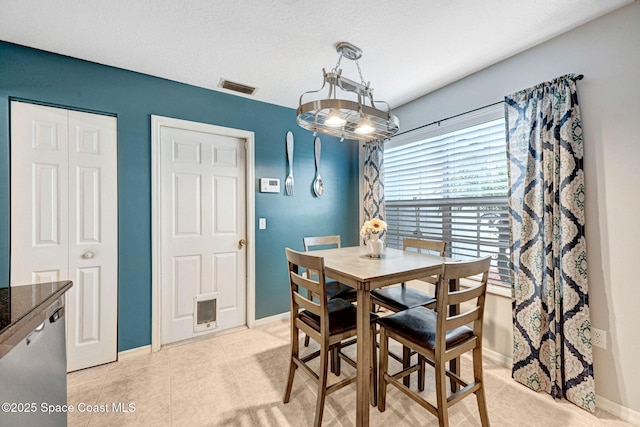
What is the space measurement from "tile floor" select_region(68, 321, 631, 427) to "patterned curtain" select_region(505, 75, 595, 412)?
0.70 feet

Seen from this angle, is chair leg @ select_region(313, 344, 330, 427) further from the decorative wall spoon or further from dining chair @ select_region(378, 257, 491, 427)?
the decorative wall spoon

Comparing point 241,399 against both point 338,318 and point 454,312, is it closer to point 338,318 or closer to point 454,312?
point 338,318

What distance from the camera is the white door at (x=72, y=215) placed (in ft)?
6.41

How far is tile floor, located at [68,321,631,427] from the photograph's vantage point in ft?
5.30

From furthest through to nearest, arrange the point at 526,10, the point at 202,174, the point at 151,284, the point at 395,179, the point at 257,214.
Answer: the point at 395,179
the point at 257,214
the point at 202,174
the point at 151,284
the point at 526,10

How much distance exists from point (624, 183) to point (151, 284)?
139 inches

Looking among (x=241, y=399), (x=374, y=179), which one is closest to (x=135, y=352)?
(x=241, y=399)

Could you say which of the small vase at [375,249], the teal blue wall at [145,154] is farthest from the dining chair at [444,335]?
the teal blue wall at [145,154]

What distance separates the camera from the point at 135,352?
2.33 metres

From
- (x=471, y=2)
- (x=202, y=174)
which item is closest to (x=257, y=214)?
(x=202, y=174)

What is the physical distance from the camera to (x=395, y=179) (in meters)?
3.30

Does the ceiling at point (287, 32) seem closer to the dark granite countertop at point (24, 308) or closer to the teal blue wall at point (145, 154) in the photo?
the teal blue wall at point (145, 154)

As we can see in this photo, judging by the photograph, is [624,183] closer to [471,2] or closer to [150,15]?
[471,2]

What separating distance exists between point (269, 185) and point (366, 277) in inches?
73.5
